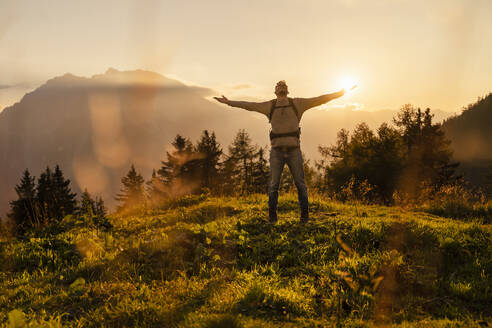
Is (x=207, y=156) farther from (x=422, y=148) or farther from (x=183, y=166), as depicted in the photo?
(x=422, y=148)

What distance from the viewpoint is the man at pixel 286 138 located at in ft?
24.3


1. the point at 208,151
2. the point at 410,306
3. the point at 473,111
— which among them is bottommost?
the point at 410,306

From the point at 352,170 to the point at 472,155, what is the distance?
340 ft

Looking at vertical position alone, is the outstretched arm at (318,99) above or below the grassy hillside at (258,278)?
A: above

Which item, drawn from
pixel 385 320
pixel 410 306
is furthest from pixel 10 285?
pixel 410 306

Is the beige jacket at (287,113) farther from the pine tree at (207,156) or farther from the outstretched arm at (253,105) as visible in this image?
the pine tree at (207,156)

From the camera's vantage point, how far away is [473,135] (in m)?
123

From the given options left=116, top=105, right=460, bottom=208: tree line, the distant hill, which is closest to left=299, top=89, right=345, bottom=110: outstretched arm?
left=116, top=105, right=460, bottom=208: tree line

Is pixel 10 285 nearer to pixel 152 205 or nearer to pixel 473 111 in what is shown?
pixel 152 205

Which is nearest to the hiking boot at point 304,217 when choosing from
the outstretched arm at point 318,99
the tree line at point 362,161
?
the outstretched arm at point 318,99

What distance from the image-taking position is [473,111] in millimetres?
130500

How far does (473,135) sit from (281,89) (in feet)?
486

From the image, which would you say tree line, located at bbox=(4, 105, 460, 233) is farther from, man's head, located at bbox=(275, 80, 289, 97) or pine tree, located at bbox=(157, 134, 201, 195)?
man's head, located at bbox=(275, 80, 289, 97)

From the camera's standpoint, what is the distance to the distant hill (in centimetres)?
11043
